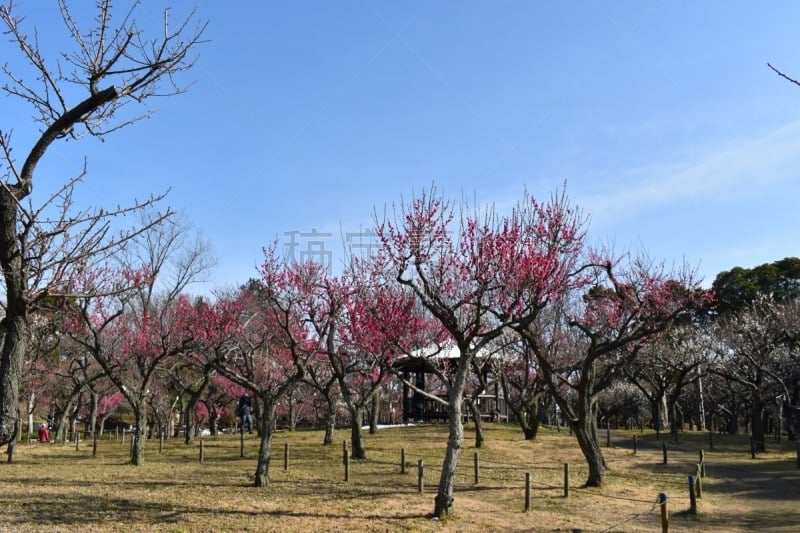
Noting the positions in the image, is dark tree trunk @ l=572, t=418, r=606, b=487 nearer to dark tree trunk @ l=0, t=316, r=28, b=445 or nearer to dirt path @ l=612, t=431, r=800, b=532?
dirt path @ l=612, t=431, r=800, b=532

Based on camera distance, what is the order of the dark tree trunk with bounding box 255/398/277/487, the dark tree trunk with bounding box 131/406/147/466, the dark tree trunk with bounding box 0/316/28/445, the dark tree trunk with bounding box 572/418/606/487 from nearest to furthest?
1. the dark tree trunk with bounding box 0/316/28/445
2. the dark tree trunk with bounding box 255/398/277/487
3. the dark tree trunk with bounding box 572/418/606/487
4. the dark tree trunk with bounding box 131/406/147/466

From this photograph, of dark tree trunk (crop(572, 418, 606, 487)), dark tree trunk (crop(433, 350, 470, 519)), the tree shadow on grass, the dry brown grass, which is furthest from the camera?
dark tree trunk (crop(572, 418, 606, 487))

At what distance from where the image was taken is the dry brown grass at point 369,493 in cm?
1172

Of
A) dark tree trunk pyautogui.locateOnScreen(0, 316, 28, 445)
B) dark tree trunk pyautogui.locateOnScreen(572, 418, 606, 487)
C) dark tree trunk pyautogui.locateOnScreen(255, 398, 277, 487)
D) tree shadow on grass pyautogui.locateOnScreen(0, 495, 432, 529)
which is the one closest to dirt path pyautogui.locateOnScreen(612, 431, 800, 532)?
dark tree trunk pyautogui.locateOnScreen(572, 418, 606, 487)

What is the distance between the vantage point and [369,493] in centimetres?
1502

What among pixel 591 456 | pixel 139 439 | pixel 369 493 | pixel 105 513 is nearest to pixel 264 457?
pixel 369 493

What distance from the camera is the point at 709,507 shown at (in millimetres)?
15281

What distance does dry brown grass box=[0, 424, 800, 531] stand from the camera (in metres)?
11.7

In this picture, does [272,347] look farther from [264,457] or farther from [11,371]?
[11,371]

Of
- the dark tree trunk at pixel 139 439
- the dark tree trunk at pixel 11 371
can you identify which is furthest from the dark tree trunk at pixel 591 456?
the dark tree trunk at pixel 11 371

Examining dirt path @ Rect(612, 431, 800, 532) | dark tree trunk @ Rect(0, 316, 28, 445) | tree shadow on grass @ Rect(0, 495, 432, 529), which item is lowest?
dirt path @ Rect(612, 431, 800, 532)

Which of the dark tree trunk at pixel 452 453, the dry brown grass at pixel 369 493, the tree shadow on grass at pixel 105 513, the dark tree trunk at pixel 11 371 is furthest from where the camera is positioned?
the dark tree trunk at pixel 452 453

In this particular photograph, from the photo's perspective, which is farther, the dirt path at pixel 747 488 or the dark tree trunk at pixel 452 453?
the dirt path at pixel 747 488

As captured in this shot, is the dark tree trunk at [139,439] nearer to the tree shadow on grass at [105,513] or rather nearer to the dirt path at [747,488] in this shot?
the tree shadow on grass at [105,513]
